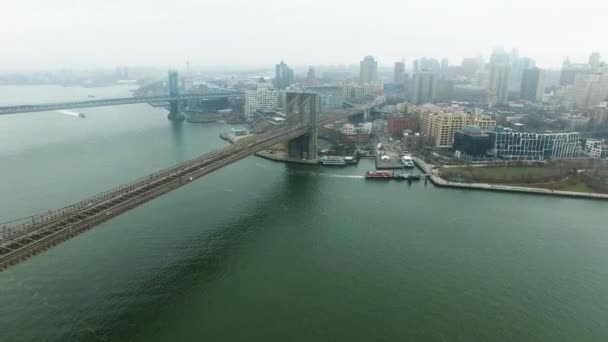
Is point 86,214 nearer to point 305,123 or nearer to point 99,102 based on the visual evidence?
point 305,123

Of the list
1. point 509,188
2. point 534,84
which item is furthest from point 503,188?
point 534,84

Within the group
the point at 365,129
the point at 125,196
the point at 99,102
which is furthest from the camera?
the point at 99,102

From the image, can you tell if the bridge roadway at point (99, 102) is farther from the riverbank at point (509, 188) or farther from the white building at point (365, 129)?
the riverbank at point (509, 188)

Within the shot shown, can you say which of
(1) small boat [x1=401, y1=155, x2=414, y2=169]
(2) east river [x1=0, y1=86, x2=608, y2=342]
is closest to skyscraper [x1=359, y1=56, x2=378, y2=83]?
(1) small boat [x1=401, y1=155, x2=414, y2=169]

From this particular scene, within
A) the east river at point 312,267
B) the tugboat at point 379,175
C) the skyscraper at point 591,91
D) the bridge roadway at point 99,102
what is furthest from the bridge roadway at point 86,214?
the skyscraper at point 591,91

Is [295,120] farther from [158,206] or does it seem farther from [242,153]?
[158,206]
